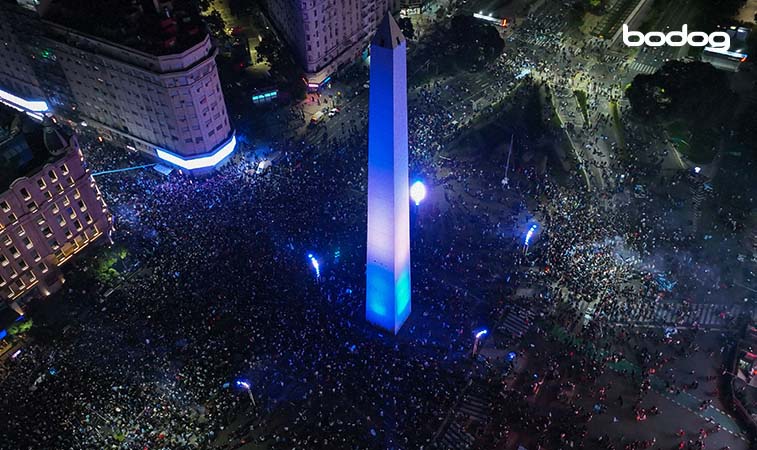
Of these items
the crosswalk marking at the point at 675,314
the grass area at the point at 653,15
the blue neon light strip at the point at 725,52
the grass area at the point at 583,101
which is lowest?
the crosswalk marking at the point at 675,314

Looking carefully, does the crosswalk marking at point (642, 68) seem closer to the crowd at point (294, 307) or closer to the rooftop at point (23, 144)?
the crowd at point (294, 307)

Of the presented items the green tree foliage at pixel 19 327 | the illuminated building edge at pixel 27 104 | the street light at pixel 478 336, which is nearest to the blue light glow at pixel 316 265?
the street light at pixel 478 336

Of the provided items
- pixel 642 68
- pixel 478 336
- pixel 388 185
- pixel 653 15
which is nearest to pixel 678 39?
pixel 653 15

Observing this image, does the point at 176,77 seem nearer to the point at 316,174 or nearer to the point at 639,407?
the point at 316,174

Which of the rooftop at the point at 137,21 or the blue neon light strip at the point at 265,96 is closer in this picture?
the rooftop at the point at 137,21

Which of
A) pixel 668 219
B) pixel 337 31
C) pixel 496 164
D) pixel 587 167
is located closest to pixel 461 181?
pixel 496 164

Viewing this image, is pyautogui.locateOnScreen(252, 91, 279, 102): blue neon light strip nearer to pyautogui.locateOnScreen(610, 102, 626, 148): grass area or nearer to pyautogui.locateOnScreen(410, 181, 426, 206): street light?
pyautogui.locateOnScreen(410, 181, 426, 206): street light

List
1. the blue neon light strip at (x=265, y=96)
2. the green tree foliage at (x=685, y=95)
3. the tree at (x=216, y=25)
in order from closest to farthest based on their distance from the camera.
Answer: the green tree foliage at (x=685, y=95), the blue neon light strip at (x=265, y=96), the tree at (x=216, y=25)
